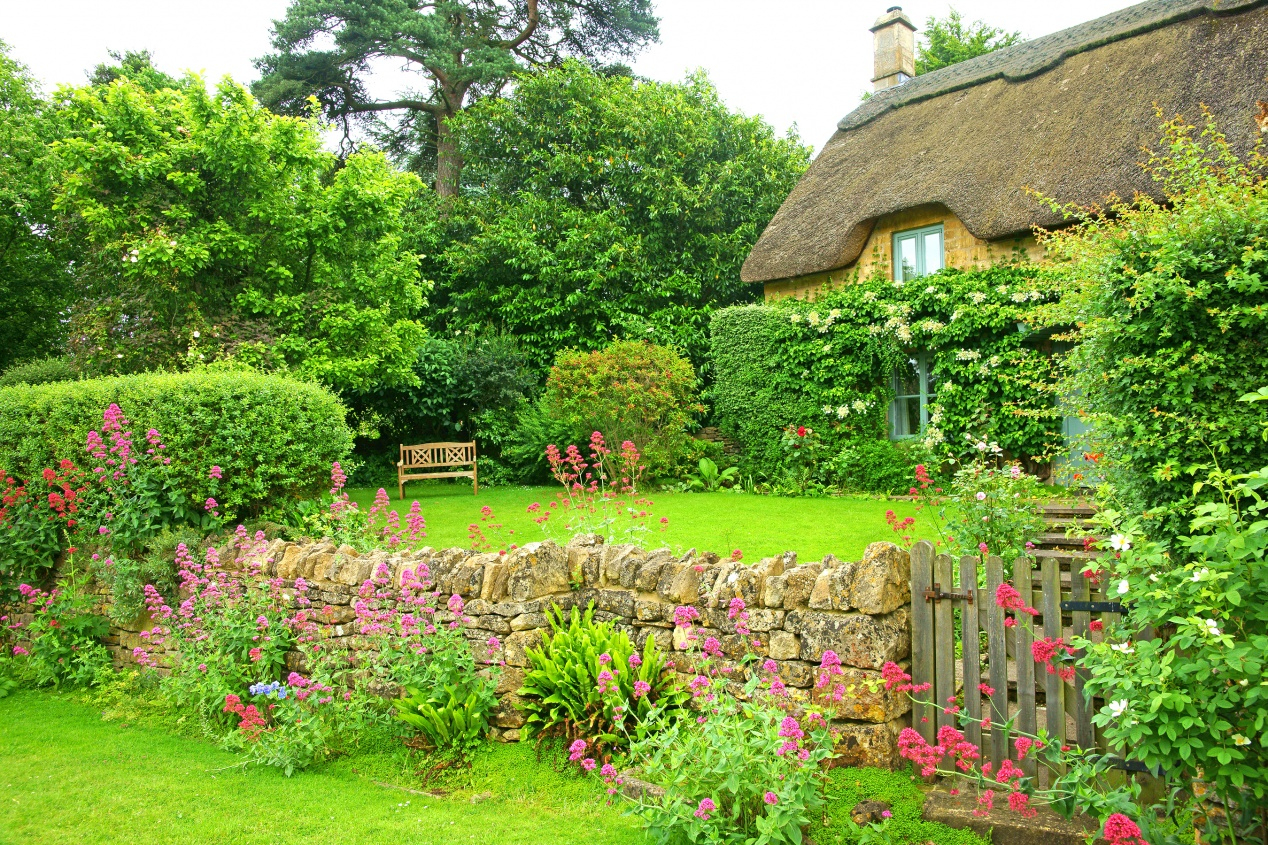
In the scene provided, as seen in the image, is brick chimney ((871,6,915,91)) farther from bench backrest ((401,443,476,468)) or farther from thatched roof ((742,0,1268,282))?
bench backrest ((401,443,476,468))

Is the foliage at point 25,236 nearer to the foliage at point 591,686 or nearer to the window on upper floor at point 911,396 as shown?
the foliage at point 591,686

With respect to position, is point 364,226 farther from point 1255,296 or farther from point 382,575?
point 1255,296

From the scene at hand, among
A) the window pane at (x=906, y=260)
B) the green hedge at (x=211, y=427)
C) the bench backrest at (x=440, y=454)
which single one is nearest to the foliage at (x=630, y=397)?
the bench backrest at (x=440, y=454)

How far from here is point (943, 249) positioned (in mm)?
12477

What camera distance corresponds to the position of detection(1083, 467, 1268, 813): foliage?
2.51 meters

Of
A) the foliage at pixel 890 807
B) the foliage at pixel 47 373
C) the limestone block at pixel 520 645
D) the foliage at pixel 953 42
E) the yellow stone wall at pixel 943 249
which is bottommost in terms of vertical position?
the foliage at pixel 890 807

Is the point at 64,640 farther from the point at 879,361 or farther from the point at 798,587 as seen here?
the point at 879,361

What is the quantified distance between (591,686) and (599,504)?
199 inches

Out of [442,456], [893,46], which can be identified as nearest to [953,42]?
[893,46]

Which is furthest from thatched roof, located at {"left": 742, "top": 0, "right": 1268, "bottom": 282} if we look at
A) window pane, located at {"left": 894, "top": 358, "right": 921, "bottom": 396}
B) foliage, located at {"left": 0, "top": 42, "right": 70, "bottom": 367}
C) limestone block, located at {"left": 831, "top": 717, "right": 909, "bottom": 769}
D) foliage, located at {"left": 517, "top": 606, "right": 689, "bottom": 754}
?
foliage, located at {"left": 0, "top": 42, "right": 70, "bottom": 367}

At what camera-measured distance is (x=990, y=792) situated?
304 cm

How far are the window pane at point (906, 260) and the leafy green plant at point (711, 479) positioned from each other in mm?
4217

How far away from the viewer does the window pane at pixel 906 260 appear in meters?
12.9

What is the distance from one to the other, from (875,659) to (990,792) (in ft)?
2.49
